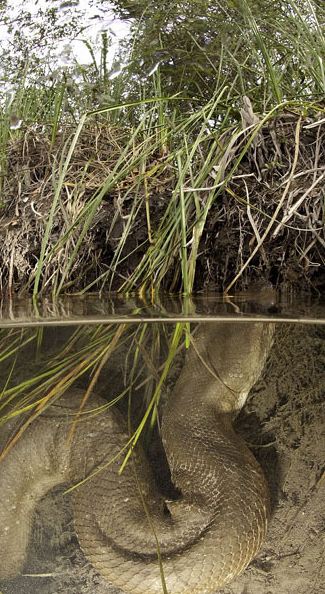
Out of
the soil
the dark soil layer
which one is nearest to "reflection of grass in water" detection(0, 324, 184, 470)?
the soil

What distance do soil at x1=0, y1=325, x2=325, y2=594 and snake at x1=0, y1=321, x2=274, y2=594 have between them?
0.01 m

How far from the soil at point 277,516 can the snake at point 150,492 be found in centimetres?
1

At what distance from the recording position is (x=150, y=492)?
739 mm

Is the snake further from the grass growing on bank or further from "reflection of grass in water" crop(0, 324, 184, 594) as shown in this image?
the grass growing on bank

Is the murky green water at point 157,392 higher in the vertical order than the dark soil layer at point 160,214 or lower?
lower

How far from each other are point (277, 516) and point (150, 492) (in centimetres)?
15

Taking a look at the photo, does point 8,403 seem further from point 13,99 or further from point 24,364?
point 13,99

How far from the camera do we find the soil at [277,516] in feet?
1.83

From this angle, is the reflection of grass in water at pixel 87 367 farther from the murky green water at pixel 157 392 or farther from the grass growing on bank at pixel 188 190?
the grass growing on bank at pixel 188 190

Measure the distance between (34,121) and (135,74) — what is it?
1.42 feet

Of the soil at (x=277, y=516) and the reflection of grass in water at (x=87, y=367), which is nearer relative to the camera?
the soil at (x=277, y=516)

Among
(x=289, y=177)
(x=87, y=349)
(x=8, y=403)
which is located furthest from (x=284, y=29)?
(x=8, y=403)

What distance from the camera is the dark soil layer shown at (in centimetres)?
199

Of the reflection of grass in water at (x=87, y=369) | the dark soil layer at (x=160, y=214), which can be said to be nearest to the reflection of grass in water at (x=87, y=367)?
the reflection of grass in water at (x=87, y=369)
